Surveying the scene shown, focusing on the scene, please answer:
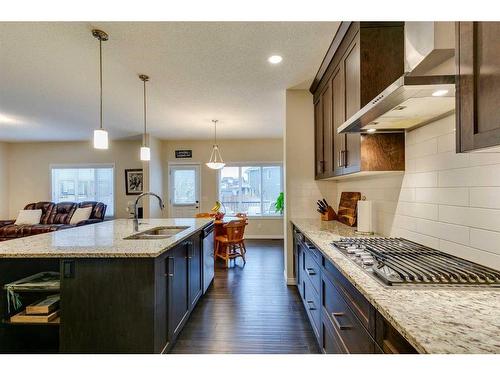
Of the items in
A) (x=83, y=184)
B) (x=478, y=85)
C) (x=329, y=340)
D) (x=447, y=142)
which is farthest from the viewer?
(x=83, y=184)

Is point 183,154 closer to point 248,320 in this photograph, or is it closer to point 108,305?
point 248,320

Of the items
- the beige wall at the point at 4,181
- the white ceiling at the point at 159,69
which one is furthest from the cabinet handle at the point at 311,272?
the beige wall at the point at 4,181

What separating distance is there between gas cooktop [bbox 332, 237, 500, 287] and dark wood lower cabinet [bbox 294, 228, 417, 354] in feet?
0.48

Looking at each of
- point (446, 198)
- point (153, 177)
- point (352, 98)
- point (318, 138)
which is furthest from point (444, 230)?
point (153, 177)

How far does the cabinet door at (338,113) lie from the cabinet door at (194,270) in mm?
1633

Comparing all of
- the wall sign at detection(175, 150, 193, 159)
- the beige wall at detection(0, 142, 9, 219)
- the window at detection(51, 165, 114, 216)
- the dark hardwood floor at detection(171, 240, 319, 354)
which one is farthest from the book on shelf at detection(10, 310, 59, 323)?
the beige wall at detection(0, 142, 9, 219)

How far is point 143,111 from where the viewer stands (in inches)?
181

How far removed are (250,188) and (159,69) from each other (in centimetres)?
471

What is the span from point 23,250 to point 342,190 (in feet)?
10.7

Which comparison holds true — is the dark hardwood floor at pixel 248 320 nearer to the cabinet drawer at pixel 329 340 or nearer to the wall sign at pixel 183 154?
the cabinet drawer at pixel 329 340

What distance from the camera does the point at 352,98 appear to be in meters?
2.12

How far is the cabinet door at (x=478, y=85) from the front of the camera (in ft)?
2.49
